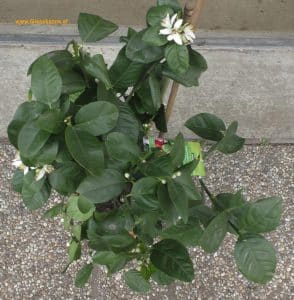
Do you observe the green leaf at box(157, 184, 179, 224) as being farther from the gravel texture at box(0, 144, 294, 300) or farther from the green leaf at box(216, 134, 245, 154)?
the gravel texture at box(0, 144, 294, 300)

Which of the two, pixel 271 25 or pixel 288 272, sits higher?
pixel 271 25

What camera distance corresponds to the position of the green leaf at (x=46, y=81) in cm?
102

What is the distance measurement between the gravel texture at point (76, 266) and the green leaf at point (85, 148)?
1.04m

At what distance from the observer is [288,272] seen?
2.00 meters

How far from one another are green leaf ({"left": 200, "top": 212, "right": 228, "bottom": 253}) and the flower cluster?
0.42m

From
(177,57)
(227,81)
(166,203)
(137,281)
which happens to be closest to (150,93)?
(177,57)

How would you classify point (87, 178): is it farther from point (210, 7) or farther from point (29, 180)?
point (210, 7)

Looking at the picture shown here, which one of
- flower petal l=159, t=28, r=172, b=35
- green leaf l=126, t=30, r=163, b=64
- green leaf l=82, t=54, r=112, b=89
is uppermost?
flower petal l=159, t=28, r=172, b=35

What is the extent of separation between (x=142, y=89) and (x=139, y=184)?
308 millimetres

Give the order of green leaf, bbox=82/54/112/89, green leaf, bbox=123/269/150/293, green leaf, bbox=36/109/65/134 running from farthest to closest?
green leaf, bbox=123/269/150/293, green leaf, bbox=82/54/112/89, green leaf, bbox=36/109/65/134

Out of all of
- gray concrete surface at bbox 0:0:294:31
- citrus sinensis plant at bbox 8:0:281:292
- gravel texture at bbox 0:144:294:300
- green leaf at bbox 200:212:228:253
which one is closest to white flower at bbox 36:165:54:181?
citrus sinensis plant at bbox 8:0:281:292

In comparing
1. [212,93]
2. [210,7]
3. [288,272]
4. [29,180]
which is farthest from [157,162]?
[210,7]

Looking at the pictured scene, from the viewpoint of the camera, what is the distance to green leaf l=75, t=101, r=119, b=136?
3.29ft

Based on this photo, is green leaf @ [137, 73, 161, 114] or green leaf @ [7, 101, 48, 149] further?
green leaf @ [137, 73, 161, 114]
